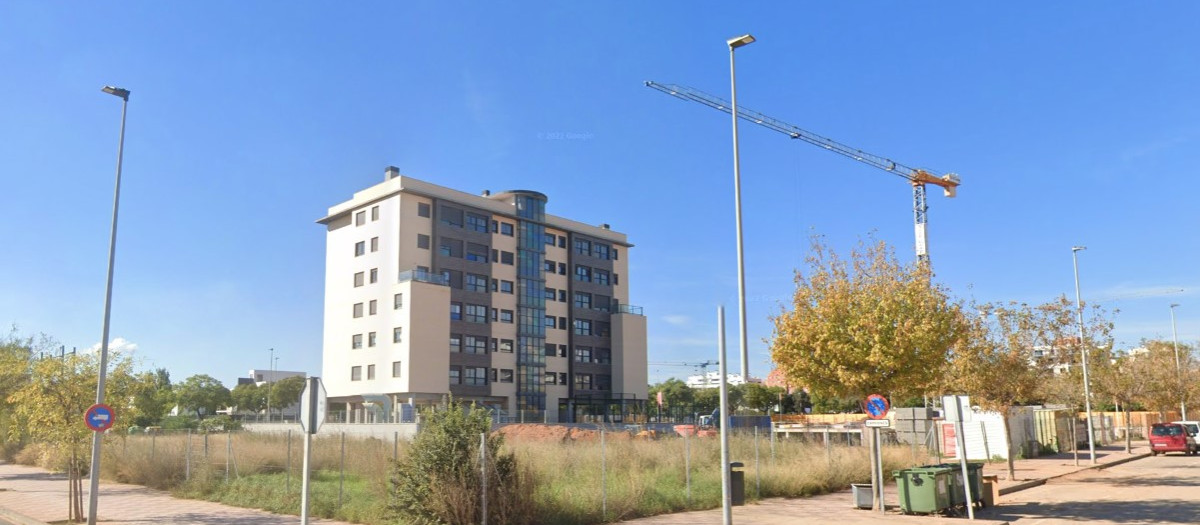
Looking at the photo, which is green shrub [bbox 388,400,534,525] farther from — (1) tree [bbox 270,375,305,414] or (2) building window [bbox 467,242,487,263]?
(1) tree [bbox 270,375,305,414]

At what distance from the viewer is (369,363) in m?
62.9

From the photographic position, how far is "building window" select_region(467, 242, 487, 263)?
67.2 m

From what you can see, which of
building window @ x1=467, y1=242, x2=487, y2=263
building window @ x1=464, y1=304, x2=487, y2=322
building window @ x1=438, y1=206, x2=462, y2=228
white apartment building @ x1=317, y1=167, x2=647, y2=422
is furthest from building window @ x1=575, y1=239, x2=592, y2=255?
building window @ x1=438, y1=206, x2=462, y2=228

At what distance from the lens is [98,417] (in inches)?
693

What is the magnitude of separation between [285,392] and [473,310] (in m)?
64.3

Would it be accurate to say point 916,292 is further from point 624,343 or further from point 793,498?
point 624,343

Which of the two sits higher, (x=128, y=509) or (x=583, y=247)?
(x=583, y=247)

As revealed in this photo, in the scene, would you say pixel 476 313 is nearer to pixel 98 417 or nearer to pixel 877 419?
pixel 98 417

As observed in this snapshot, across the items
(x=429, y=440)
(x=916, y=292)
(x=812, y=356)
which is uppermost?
(x=916, y=292)

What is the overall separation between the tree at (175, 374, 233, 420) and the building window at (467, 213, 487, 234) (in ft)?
206

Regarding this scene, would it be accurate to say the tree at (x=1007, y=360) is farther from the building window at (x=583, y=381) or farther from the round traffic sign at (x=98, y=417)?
the building window at (x=583, y=381)

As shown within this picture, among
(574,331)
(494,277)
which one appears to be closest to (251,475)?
(494,277)

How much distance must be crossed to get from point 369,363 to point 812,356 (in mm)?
48805

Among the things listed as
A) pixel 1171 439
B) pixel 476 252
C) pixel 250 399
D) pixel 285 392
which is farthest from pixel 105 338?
pixel 250 399
